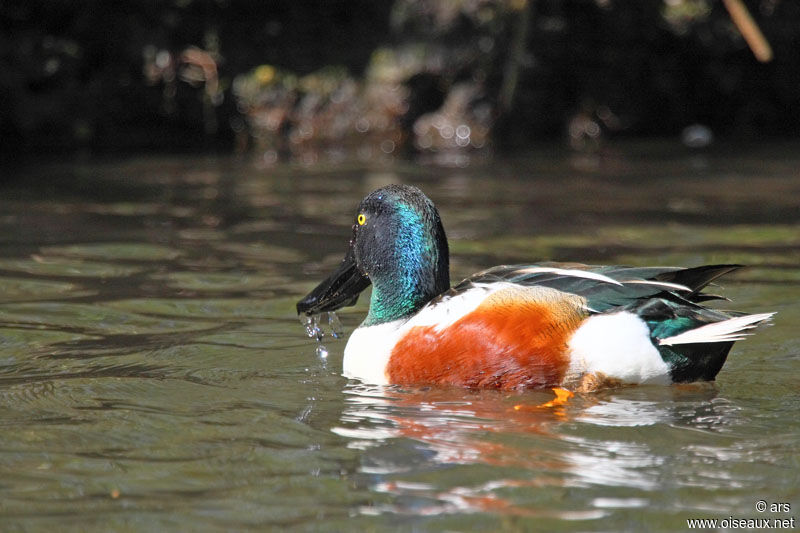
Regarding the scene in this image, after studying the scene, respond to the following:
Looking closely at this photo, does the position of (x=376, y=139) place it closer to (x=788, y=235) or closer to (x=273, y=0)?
(x=273, y=0)

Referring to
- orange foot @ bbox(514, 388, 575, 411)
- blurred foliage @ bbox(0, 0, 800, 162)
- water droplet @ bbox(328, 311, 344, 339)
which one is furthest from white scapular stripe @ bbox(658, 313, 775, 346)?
blurred foliage @ bbox(0, 0, 800, 162)

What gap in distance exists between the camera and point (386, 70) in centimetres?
1279

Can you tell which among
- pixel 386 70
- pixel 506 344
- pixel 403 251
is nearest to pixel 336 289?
Result: pixel 403 251

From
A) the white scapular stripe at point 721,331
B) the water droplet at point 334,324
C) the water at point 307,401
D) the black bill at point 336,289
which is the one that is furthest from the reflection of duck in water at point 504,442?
the water droplet at point 334,324

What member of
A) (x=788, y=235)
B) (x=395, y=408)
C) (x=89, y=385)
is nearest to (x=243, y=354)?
(x=89, y=385)

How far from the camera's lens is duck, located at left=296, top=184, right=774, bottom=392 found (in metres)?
4.22

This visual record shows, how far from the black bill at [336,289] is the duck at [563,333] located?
1.86 ft

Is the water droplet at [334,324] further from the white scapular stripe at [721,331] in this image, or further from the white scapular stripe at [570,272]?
the white scapular stripe at [721,331]

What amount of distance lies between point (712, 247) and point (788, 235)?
704 mm

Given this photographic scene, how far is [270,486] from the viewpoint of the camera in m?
3.33

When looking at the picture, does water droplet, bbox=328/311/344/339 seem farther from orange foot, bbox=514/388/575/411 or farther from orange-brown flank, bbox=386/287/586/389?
orange foot, bbox=514/388/575/411

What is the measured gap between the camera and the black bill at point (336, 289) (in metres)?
5.13

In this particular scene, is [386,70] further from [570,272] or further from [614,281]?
[614,281]

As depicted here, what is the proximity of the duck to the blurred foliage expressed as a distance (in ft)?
24.6
